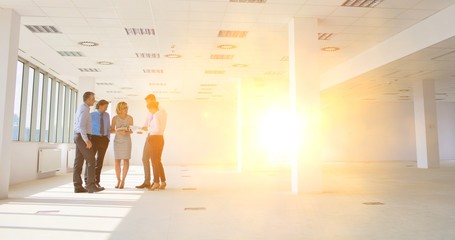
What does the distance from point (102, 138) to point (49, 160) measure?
15.7 feet

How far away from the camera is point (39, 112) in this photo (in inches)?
443

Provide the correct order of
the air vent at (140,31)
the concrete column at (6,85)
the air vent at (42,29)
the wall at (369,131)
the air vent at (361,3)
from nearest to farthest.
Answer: the concrete column at (6,85) < the air vent at (361,3) < the air vent at (42,29) < the air vent at (140,31) < the wall at (369,131)

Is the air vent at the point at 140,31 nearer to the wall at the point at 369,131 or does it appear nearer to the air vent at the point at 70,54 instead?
the air vent at the point at 70,54

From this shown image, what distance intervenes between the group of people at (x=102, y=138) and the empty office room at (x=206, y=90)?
0.02 metres

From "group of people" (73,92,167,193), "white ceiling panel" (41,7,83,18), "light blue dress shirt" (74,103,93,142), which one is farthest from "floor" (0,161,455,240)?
"white ceiling panel" (41,7,83,18)

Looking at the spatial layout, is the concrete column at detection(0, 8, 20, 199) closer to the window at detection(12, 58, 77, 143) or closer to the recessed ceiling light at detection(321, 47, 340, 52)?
A: the window at detection(12, 58, 77, 143)

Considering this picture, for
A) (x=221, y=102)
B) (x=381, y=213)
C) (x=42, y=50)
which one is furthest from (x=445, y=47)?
(x=221, y=102)

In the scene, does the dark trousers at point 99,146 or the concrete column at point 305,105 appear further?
the concrete column at point 305,105

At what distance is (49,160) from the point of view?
33.4 ft

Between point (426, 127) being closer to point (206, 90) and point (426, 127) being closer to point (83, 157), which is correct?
point (206, 90)

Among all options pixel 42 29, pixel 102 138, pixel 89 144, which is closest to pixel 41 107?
pixel 42 29

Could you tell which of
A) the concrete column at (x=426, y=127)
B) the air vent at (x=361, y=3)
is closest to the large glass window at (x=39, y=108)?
the air vent at (x=361, y=3)

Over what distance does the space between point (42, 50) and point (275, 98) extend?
12.0 meters

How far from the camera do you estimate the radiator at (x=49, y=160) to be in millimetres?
9684
